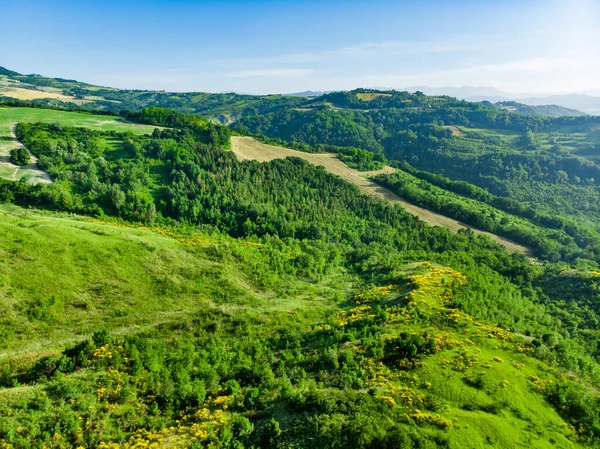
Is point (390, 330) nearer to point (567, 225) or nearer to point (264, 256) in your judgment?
point (264, 256)

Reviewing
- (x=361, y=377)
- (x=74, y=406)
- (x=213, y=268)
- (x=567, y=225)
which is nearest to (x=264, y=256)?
(x=213, y=268)

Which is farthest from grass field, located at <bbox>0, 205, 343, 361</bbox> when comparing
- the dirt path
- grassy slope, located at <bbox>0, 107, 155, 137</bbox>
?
grassy slope, located at <bbox>0, 107, 155, 137</bbox>

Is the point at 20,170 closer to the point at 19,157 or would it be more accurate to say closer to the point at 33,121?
the point at 19,157

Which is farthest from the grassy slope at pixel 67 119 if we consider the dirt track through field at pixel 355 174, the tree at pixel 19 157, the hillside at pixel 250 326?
the dirt track through field at pixel 355 174

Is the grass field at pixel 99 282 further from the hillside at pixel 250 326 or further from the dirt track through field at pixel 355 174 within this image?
the dirt track through field at pixel 355 174

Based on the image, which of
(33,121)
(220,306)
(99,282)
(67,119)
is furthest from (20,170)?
(220,306)

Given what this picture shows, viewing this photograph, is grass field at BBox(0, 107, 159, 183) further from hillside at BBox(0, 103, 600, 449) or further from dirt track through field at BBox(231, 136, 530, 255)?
dirt track through field at BBox(231, 136, 530, 255)
